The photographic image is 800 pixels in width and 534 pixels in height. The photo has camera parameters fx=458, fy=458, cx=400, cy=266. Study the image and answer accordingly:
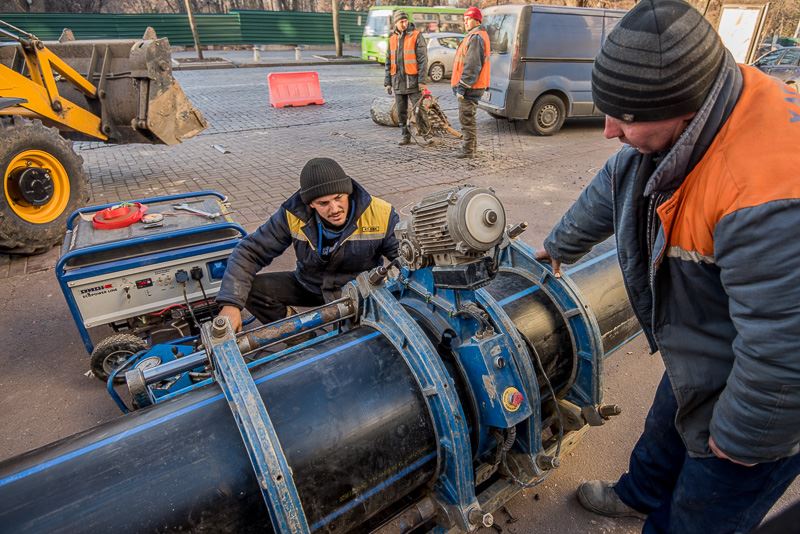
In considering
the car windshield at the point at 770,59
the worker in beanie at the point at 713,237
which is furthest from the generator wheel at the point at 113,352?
the car windshield at the point at 770,59

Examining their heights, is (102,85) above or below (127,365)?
above

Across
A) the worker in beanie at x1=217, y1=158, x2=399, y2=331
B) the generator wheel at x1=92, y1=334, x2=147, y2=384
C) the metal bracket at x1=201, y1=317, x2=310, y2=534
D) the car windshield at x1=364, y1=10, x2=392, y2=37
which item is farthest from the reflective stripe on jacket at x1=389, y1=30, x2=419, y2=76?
the car windshield at x1=364, y1=10, x2=392, y2=37

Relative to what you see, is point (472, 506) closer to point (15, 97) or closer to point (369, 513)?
point (369, 513)

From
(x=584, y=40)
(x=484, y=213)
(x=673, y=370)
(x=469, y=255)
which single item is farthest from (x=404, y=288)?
(x=584, y=40)

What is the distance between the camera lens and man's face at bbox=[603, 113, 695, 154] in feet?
4.01

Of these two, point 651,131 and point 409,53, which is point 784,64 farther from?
point 651,131

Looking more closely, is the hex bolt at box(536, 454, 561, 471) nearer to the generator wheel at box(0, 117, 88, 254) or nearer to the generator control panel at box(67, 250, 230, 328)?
the generator control panel at box(67, 250, 230, 328)

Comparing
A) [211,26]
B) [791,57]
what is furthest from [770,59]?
[211,26]

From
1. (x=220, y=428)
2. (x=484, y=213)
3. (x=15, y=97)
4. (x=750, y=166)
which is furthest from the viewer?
(x=15, y=97)

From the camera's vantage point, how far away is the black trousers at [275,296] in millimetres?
3049

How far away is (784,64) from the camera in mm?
12930

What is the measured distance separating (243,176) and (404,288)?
528cm

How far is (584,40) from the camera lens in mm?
8633

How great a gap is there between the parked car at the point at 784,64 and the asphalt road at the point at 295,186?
6.61 meters
